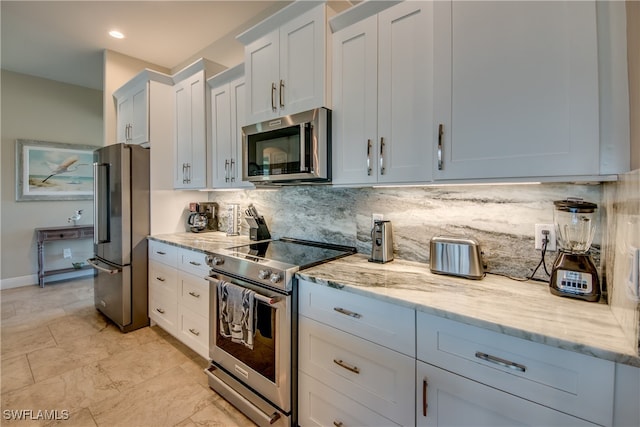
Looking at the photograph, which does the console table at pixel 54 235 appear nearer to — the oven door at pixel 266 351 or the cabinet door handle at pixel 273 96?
the oven door at pixel 266 351

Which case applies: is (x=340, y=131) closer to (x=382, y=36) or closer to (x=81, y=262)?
(x=382, y=36)

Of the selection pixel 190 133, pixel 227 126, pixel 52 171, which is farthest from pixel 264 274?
pixel 52 171

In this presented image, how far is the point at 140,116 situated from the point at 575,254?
3.62 m

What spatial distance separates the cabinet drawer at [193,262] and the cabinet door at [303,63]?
124 centimetres

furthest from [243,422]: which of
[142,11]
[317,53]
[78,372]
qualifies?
[142,11]

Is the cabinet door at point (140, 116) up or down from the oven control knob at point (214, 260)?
up

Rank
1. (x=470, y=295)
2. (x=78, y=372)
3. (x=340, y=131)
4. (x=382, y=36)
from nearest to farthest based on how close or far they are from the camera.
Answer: (x=470, y=295) → (x=382, y=36) → (x=340, y=131) → (x=78, y=372)

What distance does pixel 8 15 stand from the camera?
271 cm

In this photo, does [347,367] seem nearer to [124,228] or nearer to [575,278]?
[575,278]

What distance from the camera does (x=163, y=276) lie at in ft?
8.77

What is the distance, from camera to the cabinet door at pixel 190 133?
2668 millimetres

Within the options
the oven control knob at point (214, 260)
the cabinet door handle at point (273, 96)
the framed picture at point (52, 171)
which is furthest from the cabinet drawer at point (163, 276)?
the framed picture at point (52, 171)

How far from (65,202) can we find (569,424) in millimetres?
5987

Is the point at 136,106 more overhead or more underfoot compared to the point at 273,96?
more overhead
